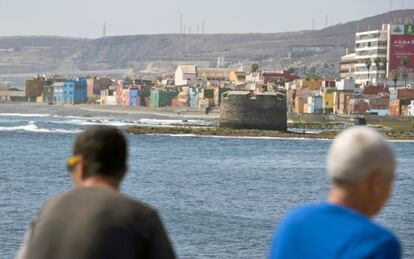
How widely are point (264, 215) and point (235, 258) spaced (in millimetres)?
8959

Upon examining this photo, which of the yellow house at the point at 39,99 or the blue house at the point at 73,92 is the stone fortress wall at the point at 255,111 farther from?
the yellow house at the point at 39,99

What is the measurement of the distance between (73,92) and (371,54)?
43111mm

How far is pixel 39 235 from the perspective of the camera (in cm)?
437

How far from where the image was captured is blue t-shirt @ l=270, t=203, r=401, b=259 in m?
3.99

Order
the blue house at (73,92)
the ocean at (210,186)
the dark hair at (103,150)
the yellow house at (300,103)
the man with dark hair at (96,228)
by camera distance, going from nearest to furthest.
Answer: the man with dark hair at (96,228), the dark hair at (103,150), the ocean at (210,186), the yellow house at (300,103), the blue house at (73,92)

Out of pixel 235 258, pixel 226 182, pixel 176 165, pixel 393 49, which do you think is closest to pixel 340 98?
pixel 393 49

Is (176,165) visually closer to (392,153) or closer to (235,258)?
(235,258)

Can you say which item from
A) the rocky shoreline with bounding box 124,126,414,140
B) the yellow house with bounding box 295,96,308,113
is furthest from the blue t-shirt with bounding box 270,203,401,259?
the yellow house with bounding box 295,96,308,113

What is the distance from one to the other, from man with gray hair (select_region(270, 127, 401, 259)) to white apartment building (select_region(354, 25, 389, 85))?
145488 millimetres

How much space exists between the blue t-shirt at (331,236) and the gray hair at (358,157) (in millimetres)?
95

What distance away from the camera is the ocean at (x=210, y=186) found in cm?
2616

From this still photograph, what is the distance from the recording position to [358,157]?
4148 mm

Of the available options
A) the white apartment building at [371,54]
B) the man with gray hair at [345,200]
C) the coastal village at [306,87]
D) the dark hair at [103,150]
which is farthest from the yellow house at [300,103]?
the man with gray hair at [345,200]

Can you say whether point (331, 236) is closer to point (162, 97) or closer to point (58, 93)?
point (162, 97)
